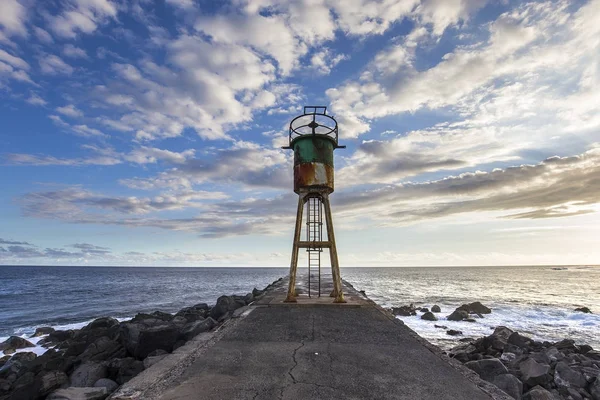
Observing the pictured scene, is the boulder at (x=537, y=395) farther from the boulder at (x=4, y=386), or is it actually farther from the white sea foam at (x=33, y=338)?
the white sea foam at (x=33, y=338)

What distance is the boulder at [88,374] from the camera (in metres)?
7.31

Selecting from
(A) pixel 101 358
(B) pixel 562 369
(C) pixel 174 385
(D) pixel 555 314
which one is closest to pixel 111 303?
(A) pixel 101 358

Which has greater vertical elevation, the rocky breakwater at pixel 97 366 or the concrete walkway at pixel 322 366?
the concrete walkway at pixel 322 366

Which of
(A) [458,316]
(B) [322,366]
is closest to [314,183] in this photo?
(B) [322,366]

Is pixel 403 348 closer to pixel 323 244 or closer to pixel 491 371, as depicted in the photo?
pixel 491 371

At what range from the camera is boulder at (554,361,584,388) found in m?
7.80

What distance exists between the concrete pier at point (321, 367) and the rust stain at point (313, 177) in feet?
15.9

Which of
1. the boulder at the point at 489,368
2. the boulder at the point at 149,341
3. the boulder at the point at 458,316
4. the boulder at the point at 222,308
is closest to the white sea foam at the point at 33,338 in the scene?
the boulder at the point at 222,308

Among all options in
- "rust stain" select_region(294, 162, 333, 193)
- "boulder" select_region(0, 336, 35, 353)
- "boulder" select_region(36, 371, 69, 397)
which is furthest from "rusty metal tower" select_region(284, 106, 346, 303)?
"boulder" select_region(0, 336, 35, 353)

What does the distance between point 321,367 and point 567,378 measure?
687cm

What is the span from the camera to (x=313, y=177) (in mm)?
11633

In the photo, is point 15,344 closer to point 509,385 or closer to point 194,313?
point 194,313

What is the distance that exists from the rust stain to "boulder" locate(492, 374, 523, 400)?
7.25 metres

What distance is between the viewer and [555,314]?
23203mm
